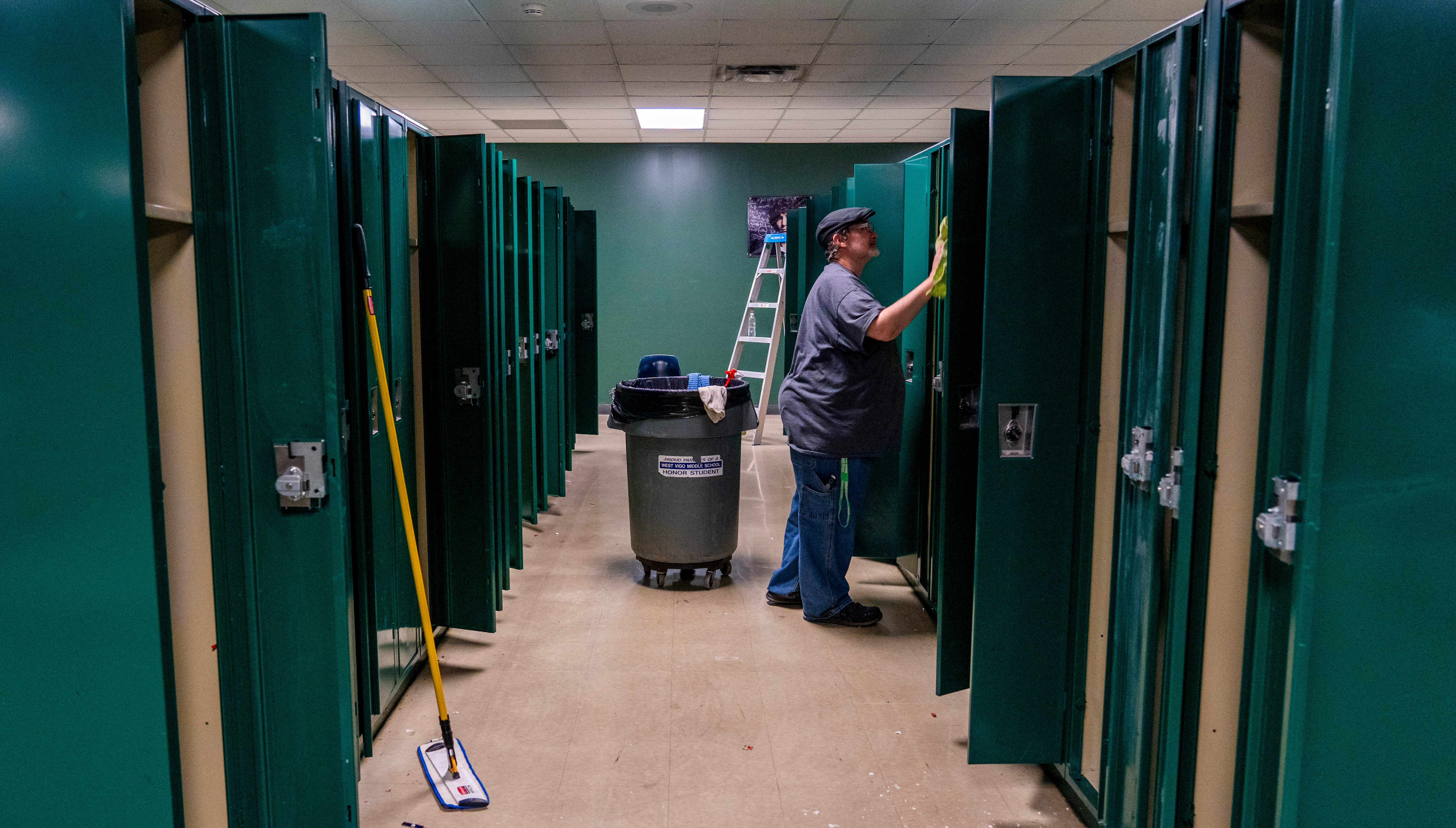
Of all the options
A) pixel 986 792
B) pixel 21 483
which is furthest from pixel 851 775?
pixel 21 483

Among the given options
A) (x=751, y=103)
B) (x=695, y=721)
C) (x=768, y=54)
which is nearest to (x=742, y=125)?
(x=751, y=103)

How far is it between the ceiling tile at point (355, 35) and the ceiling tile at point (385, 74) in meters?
0.46

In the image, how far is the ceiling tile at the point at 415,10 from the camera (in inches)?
192

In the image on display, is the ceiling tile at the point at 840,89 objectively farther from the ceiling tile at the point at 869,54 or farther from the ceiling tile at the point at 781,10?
the ceiling tile at the point at 781,10

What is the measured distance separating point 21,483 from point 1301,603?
173 cm

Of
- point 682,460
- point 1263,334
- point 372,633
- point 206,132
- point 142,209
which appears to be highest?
point 206,132

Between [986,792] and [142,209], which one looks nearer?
[142,209]

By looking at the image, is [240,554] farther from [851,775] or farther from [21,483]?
[851,775]

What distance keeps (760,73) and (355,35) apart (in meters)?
2.58

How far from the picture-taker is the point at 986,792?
2.34 metres

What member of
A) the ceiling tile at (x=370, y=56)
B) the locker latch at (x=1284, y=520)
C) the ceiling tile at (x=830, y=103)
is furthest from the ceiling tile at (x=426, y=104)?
the locker latch at (x=1284, y=520)

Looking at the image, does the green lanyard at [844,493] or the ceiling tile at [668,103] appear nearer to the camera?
the green lanyard at [844,493]

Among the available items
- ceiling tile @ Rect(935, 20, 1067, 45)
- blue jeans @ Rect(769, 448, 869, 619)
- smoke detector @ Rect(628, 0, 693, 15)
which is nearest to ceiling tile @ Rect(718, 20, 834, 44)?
smoke detector @ Rect(628, 0, 693, 15)

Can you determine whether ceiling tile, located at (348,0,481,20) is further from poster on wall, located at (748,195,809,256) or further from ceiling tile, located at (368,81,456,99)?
poster on wall, located at (748,195,809,256)
